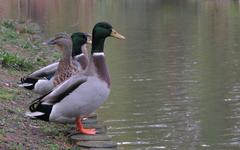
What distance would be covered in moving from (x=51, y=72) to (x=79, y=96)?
277 cm

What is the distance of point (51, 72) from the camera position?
11.0 m

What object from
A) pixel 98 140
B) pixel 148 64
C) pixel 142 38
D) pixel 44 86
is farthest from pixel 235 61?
pixel 98 140

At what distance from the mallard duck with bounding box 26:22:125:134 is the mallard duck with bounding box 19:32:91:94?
1306 millimetres

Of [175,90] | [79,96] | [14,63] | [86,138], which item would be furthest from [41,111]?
[175,90]

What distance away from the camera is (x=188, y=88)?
15023mm

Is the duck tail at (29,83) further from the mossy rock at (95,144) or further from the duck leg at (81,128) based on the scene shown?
the mossy rock at (95,144)

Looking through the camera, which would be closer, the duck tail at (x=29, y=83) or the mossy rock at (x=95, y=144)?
the mossy rock at (x=95, y=144)

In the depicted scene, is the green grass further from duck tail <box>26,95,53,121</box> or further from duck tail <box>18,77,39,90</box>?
duck tail <box>26,95,53,121</box>

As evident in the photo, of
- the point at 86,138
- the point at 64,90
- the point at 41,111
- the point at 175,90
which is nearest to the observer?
the point at 64,90

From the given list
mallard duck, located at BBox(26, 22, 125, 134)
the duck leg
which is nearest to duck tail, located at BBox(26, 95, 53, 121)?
mallard duck, located at BBox(26, 22, 125, 134)

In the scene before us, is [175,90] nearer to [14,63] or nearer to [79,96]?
[14,63]

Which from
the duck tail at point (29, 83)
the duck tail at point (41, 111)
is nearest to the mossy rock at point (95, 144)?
the duck tail at point (41, 111)

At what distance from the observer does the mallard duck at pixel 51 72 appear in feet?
33.8

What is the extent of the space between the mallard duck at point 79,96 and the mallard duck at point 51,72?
4.29ft
